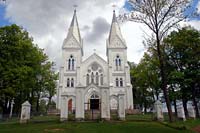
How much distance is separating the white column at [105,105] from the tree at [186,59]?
38.5 feet

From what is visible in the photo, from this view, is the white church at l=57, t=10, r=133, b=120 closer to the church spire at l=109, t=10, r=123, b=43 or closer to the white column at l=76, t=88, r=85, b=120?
the church spire at l=109, t=10, r=123, b=43

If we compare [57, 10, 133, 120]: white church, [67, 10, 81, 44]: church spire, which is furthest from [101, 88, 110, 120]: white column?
[67, 10, 81, 44]: church spire

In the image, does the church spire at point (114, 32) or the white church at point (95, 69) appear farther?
the church spire at point (114, 32)

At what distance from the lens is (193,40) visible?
29.9m

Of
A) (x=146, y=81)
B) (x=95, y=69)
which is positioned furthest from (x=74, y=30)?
(x=146, y=81)

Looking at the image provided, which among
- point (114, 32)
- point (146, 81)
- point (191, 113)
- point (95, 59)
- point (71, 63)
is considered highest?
point (114, 32)

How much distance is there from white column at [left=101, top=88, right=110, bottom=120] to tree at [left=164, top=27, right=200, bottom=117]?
1173 cm

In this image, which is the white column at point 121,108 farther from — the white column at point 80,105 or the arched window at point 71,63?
the arched window at point 71,63

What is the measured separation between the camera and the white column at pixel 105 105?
21.4m

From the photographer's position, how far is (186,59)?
→ 3025 centimetres

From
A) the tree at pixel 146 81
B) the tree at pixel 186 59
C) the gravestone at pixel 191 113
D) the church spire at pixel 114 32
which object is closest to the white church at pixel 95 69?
the church spire at pixel 114 32

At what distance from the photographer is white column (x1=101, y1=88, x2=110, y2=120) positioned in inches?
844

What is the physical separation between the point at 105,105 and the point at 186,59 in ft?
48.5

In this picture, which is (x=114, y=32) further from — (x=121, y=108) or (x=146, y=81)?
(x=121, y=108)
